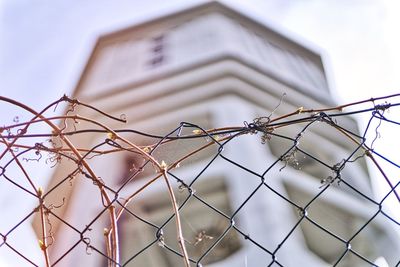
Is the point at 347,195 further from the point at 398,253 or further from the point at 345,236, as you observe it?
the point at 398,253

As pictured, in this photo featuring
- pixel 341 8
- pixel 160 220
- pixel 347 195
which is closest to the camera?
pixel 160 220

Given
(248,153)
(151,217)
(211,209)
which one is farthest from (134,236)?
(248,153)

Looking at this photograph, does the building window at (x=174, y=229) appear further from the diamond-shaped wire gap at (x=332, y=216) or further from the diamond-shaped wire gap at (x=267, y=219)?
the diamond-shaped wire gap at (x=332, y=216)

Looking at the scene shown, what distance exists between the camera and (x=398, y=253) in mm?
1236

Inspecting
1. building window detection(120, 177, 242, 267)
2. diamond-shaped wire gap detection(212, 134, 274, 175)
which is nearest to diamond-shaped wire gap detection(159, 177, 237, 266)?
building window detection(120, 177, 242, 267)

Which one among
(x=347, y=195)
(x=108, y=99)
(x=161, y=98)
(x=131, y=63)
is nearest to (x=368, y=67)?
(x=347, y=195)

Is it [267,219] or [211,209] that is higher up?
[267,219]

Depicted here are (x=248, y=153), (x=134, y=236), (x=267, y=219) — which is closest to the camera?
(x=134, y=236)

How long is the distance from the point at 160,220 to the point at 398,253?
0.58 m

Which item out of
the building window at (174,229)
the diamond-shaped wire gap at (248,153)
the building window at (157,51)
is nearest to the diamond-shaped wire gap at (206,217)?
the building window at (174,229)

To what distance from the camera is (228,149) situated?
160cm

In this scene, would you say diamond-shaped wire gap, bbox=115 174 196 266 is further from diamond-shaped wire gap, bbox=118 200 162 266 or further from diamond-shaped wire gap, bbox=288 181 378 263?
diamond-shaped wire gap, bbox=288 181 378 263

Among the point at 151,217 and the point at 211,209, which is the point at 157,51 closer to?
the point at 151,217

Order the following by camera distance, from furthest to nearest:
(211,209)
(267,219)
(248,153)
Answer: (248,153) → (267,219) → (211,209)
